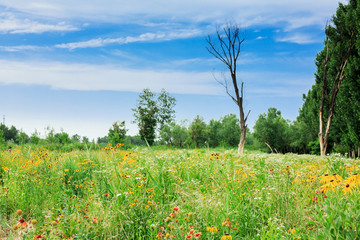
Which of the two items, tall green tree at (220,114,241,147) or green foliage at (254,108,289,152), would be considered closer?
green foliage at (254,108,289,152)

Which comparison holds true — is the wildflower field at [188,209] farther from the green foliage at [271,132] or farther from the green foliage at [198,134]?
the green foliage at [198,134]

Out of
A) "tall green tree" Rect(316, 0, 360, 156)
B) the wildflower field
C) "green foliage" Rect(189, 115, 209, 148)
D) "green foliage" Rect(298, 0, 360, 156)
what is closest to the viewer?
the wildflower field

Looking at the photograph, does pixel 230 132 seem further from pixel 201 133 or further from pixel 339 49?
pixel 339 49

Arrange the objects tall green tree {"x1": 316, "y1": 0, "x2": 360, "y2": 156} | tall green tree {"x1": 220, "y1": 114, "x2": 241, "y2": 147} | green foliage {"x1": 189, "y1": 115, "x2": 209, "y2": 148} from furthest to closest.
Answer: tall green tree {"x1": 220, "y1": 114, "x2": 241, "y2": 147} < green foliage {"x1": 189, "y1": 115, "x2": 209, "y2": 148} < tall green tree {"x1": 316, "y1": 0, "x2": 360, "y2": 156}

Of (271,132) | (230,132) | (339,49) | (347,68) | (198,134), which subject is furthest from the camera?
(230,132)

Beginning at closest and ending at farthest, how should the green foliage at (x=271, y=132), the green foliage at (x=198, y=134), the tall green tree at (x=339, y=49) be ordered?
1. the tall green tree at (x=339, y=49)
2. the green foliage at (x=271, y=132)
3. the green foliage at (x=198, y=134)

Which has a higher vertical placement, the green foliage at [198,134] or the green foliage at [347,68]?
the green foliage at [347,68]

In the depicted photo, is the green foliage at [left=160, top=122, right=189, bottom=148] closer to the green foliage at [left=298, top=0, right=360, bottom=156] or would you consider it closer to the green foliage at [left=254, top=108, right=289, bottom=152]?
the green foliage at [left=254, top=108, right=289, bottom=152]

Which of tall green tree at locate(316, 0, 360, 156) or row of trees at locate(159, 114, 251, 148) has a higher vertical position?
tall green tree at locate(316, 0, 360, 156)

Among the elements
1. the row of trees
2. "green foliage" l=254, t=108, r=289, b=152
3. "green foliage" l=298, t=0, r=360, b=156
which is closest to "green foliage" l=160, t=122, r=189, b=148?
the row of trees

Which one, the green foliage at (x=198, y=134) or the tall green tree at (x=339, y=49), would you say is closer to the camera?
the tall green tree at (x=339, y=49)

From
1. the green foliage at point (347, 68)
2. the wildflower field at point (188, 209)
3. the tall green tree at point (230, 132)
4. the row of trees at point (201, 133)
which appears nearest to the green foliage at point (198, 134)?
the row of trees at point (201, 133)

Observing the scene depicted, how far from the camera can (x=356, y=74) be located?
16.8 m

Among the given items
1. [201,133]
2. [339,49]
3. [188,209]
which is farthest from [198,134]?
[188,209]
